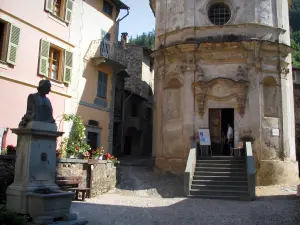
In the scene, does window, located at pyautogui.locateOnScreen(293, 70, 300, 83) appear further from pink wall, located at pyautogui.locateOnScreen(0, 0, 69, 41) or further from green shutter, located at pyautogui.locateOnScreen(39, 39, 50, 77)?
green shutter, located at pyautogui.locateOnScreen(39, 39, 50, 77)

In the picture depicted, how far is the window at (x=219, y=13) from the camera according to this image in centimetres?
1883

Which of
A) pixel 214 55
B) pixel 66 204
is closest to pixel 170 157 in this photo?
pixel 214 55

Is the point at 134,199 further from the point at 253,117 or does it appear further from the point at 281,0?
→ the point at 281,0

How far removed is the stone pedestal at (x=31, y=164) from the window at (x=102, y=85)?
36.2 feet

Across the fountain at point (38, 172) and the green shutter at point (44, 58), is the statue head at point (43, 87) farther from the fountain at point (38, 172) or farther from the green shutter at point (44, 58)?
the green shutter at point (44, 58)

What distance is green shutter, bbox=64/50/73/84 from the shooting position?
16.1 metres

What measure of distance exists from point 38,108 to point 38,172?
1.44 metres

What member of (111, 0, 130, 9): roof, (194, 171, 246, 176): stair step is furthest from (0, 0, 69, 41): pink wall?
(194, 171, 246, 176): stair step

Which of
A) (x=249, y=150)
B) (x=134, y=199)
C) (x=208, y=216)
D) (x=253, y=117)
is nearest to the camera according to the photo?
(x=208, y=216)

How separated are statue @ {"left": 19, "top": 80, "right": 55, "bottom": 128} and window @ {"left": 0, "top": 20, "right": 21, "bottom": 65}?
6.01 m

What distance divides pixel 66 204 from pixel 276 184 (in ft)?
38.3

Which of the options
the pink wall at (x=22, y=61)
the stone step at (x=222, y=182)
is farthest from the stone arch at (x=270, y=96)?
the pink wall at (x=22, y=61)

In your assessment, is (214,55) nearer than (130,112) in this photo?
Yes

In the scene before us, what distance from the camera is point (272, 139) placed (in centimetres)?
1703
